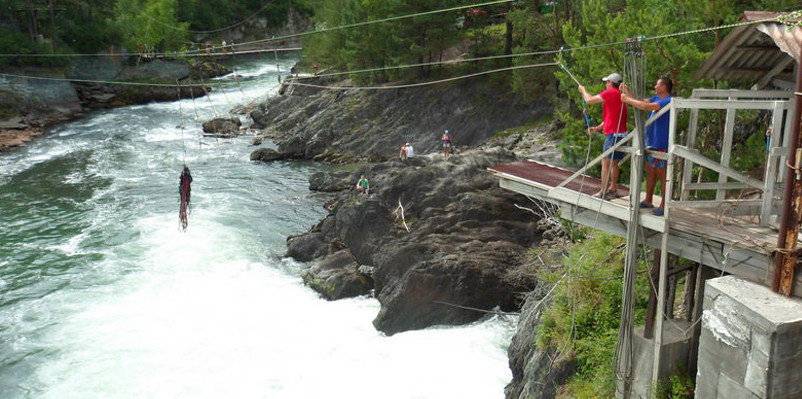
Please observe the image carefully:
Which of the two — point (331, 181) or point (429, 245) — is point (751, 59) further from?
point (331, 181)

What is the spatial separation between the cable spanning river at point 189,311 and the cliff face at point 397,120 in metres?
4.88

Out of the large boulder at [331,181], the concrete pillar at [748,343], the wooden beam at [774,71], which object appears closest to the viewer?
the concrete pillar at [748,343]

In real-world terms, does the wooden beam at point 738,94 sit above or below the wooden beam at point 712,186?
above

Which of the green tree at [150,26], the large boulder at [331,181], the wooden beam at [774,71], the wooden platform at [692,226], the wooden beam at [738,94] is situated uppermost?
the green tree at [150,26]

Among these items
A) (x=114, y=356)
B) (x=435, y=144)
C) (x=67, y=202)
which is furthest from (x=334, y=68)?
(x=114, y=356)

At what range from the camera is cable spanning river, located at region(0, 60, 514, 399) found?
606 inches

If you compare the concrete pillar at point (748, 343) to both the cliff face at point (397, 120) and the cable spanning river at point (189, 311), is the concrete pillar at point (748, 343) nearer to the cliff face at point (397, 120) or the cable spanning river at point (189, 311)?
the cable spanning river at point (189, 311)

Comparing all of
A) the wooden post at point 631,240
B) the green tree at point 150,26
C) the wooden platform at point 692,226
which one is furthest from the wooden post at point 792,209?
the green tree at point 150,26

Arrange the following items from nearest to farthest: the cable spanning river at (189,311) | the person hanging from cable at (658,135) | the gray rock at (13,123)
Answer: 1. the person hanging from cable at (658,135)
2. the cable spanning river at (189,311)
3. the gray rock at (13,123)

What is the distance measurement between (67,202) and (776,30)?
92.8 ft

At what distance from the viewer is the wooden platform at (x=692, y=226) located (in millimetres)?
7750

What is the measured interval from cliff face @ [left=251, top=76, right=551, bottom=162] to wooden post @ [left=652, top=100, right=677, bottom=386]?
24.6m

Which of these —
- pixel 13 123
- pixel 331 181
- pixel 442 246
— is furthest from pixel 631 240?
pixel 13 123

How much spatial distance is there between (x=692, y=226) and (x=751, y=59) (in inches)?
125
